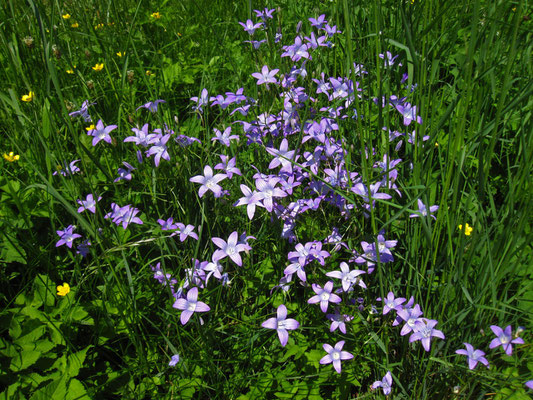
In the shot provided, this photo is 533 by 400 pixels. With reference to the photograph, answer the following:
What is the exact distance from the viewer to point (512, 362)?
1705mm

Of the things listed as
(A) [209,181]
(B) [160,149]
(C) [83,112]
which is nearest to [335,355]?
(A) [209,181]

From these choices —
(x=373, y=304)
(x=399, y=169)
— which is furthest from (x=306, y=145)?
(x=373, y=304)

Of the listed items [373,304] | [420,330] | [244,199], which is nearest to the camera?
[420,330]

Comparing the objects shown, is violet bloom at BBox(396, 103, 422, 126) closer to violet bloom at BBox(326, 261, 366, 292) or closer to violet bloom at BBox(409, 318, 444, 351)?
violet bloom at BBox(326, 261, 366, 292)

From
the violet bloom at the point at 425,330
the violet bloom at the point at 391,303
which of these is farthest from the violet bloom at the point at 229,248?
the violet bloom at the point at 425,330

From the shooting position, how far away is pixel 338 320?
181 cm

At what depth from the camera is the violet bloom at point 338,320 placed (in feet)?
5.78

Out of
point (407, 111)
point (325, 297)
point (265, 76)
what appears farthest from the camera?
point (265, 76)

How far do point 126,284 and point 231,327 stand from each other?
1.80 ft

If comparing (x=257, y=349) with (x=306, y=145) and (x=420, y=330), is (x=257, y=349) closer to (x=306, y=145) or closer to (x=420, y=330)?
(x=420, y=330)

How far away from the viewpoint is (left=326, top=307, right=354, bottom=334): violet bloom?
1.76 meters

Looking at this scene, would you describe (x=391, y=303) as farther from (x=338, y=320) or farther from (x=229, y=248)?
(x=229, y=248)

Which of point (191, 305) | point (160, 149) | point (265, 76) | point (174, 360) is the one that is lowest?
point (174, 360)

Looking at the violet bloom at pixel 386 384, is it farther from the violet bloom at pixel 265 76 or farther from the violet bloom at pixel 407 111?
the violet bloom at pixel 265 76
